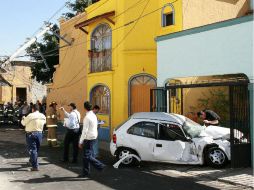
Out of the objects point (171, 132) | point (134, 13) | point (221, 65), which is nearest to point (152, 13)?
point (134, 13)

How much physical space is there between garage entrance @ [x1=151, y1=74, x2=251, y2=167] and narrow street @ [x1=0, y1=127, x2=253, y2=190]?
694 mm

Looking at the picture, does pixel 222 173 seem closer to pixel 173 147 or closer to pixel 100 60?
pixel 173 147

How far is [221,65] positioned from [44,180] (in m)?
6.02

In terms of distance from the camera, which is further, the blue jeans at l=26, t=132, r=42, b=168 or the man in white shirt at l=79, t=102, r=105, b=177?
the blue jeans at l=26, t=132, r=42, b=168

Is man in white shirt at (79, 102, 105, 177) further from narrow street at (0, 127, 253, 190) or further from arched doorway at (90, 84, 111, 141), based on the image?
arched doorway at (90, 84, 111, 141)

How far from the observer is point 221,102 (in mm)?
16297

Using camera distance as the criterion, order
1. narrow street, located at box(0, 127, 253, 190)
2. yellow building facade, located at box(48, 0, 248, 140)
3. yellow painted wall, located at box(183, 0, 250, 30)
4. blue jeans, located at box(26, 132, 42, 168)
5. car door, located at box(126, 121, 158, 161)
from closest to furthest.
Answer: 1. narrow street, located at box(0, 127, 253, 190)
2. blue jeans, located at box(26, 132, 42, 168)
3. car door, located at box(126, 121, 158, 161)
4. yellow painted wall, located at box(183, 0, 250, 30)
5. yellow building facade, located at box(48, 0, 248, 140)

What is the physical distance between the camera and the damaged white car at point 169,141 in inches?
434

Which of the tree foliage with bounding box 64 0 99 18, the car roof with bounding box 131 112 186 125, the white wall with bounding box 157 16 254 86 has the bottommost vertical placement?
the car roof with bounding box 131 112 186 125

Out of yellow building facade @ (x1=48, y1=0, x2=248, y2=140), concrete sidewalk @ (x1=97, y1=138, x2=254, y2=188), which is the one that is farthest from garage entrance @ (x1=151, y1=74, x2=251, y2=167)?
yellow building facade @ (x1=48, y1=0, x2=248, y2=140)

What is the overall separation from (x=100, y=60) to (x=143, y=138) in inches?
378

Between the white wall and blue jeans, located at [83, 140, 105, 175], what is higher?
the white wall

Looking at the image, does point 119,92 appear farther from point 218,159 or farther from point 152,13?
point 218,159

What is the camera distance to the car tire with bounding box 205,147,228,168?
1101 centimetres
